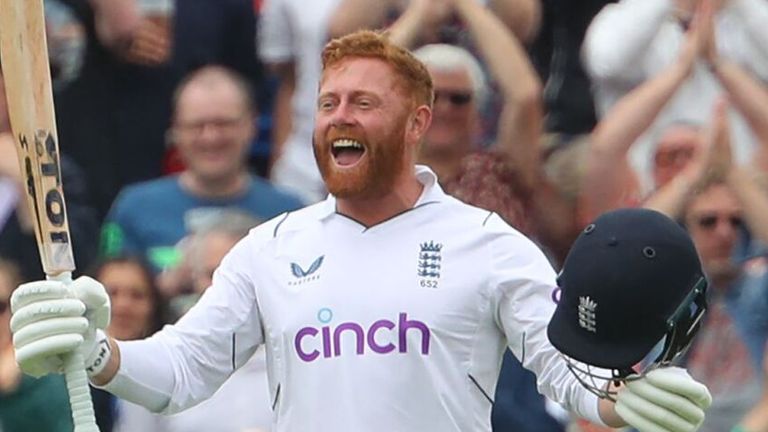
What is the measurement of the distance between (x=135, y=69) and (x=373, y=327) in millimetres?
3751

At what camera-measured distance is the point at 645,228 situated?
614 centimetres

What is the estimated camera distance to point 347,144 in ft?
22.4

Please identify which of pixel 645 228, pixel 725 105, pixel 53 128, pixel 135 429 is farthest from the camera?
pixel 725 105

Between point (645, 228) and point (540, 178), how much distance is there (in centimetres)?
320

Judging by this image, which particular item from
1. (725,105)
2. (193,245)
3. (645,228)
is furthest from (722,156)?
(645,228)

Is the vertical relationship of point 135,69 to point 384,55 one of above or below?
below

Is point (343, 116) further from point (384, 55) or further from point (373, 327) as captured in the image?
point (373, 327)

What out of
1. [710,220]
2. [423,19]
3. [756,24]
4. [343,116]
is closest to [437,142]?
[423,19]

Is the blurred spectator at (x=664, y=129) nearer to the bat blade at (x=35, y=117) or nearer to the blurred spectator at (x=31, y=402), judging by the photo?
the blurred spectator at (x=31, y=402)

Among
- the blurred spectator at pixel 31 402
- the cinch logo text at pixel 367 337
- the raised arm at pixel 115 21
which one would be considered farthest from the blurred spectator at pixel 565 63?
the cinch logo text at pixel 367 337

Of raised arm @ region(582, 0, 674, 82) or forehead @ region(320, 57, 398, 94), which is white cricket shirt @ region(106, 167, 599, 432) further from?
raised arm @ region(582, 0, 674, 82)

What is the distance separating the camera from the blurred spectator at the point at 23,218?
913 centimetres

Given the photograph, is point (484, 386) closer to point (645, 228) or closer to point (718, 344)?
point (645, 228)

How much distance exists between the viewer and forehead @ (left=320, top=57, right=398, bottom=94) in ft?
22.5
